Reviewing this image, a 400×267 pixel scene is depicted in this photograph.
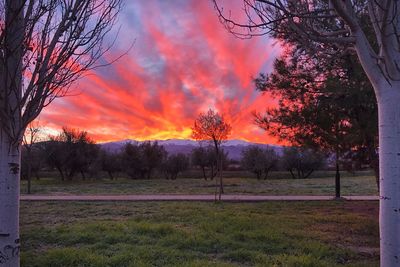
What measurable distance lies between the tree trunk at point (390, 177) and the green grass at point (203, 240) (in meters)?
2.28

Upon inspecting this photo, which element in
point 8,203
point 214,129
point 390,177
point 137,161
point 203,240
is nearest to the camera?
point 8,203

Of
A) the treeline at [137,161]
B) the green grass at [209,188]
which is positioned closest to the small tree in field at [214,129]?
the green grass at [209,188]

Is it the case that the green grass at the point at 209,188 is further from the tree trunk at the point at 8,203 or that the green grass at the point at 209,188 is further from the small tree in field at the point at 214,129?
the tree trunk at the point at 8,203

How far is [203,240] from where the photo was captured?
8133 millimetres

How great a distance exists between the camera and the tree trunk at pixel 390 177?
4172mm

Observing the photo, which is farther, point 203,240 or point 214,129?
point 214,129

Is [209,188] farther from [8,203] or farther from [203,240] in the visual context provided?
[8,203]

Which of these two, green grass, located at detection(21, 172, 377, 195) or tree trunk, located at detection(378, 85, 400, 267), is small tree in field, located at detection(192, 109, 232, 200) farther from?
tree trunk, located at detection(378, 85, 400, 267)

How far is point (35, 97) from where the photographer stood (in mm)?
4242

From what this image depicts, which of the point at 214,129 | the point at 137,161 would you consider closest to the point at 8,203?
the point at 214,129

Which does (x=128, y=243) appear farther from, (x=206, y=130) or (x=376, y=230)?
(x=206, y=130)

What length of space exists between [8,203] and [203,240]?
4.63 meters

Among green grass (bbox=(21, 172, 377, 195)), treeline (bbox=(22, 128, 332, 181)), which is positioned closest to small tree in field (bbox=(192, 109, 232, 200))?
green grass (bbox=(21, 172, 377, 195))

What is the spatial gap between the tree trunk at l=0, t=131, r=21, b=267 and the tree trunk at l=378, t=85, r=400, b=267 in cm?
349
